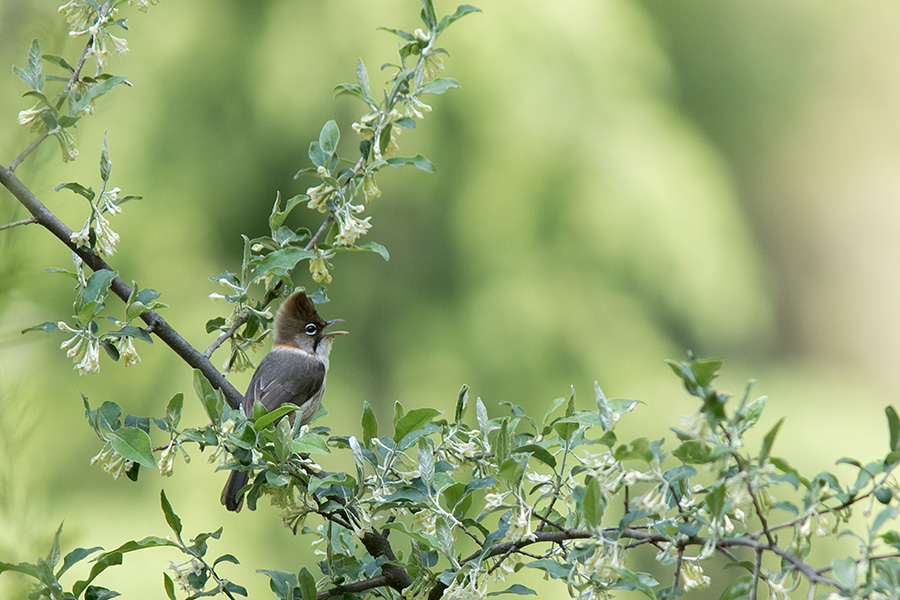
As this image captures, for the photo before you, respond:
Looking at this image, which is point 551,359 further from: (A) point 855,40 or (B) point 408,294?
(A) point 855,40

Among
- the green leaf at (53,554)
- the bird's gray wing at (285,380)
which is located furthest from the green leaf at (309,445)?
the bird's gray wing at (285,380)

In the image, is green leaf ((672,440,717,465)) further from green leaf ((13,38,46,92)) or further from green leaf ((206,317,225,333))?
green leaf ((13,38,46,92))

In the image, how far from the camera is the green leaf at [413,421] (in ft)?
4.87

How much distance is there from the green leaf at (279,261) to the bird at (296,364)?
3.71 ft

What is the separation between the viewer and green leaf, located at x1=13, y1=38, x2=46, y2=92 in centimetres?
151

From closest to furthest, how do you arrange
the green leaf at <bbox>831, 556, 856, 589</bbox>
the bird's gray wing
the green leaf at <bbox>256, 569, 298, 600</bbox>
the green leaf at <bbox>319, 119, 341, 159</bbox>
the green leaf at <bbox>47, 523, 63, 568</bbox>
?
the green leaf at <bbox>831, 556, 856, 589</bbox> → the green leaf at <bbox>47, 523, 63, 568</bbox> → the green leaf at <bbox>256, 569, 298, 600</bbox> → the green leaf at <bbox>319, 119, 341, 159</bbox> → the bird's gray wing

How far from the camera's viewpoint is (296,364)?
3279 mm

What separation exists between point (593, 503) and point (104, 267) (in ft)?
3.41

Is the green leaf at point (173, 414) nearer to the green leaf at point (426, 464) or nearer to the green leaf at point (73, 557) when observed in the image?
the green leaf at point (73, 557)

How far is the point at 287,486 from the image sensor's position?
1.51 meters

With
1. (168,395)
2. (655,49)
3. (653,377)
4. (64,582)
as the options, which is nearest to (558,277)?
(653,377)

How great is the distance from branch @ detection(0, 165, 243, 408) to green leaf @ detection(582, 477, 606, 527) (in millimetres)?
702

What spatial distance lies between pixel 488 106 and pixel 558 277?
2.99 ft

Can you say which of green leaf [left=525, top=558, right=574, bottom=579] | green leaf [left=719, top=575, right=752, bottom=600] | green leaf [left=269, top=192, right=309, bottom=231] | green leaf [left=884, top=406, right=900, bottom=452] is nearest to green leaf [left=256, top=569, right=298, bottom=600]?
green leaf [left=525, top=558, right=574, bottom=579]
